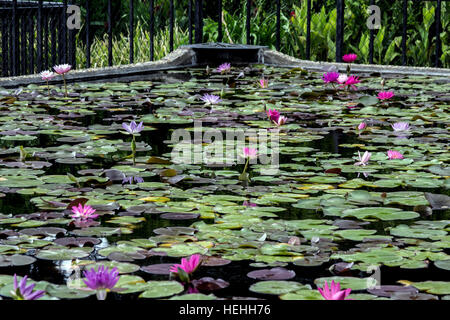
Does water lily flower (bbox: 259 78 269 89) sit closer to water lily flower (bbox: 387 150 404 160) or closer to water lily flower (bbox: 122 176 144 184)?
water lily flower (bbox: 387 150 404 160)

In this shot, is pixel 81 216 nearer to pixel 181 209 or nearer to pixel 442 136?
pixel 181 209

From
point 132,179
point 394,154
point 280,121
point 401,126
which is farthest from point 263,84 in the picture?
point 132,179

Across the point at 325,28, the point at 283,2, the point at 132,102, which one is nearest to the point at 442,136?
the point at 132,102

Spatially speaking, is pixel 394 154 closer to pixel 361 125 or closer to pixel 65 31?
pixel 361 125

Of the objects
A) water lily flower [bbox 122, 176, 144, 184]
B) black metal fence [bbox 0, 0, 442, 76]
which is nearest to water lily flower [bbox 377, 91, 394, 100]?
black metal fence [bbox 0, 0, 442, 76]

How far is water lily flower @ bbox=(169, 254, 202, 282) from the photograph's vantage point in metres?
1.34

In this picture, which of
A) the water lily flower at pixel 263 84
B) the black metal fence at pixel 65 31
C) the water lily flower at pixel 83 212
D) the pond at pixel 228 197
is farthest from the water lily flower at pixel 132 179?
the black metal fence at pixel 65 31

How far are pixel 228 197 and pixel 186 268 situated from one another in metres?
0.64

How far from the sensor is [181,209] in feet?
6.14

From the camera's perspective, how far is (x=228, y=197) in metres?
1.99

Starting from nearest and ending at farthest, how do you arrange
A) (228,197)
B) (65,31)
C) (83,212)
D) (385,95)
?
1. (83,212)
2. (228,197)
3. (385,95)
4. (65,31)

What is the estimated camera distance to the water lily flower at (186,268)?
4.41 feet

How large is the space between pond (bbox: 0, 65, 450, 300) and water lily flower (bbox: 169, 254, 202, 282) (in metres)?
0.02
